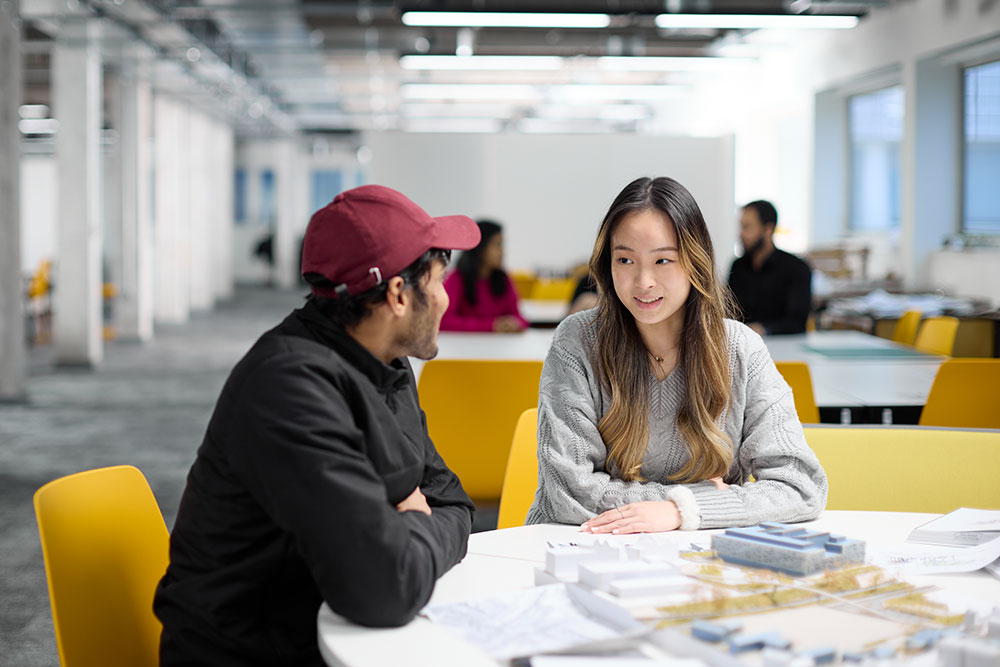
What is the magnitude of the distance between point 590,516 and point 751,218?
4030 mm

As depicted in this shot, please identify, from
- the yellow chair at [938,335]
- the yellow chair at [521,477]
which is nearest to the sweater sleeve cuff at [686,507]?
the yellow chair at [521,477]

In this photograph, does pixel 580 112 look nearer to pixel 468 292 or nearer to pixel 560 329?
pixel 468 292

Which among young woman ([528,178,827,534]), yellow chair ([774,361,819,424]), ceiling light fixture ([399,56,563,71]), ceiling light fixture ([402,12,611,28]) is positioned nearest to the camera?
young woman ([528,178,827,534])

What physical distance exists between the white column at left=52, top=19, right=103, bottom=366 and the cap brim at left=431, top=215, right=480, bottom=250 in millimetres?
9556

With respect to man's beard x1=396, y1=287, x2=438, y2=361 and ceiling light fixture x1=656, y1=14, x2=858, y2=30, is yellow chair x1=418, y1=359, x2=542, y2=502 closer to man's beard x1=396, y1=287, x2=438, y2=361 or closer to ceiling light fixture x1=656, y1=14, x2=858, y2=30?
man's beard x1=396, y1=287, x2=438, y2=361

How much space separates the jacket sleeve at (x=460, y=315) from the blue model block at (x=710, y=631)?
14.6 feet

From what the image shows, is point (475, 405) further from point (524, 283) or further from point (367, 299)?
point (524, 283)

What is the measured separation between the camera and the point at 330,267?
163cm

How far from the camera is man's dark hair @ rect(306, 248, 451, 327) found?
1.65 metres

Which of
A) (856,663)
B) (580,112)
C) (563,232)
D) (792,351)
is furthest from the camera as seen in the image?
(580,112)

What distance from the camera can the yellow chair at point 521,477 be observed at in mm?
2502

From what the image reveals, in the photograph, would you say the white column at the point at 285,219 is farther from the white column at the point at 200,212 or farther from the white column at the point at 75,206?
the white column at the point at 75,206

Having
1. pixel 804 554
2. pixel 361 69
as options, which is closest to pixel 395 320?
pixel 804 554

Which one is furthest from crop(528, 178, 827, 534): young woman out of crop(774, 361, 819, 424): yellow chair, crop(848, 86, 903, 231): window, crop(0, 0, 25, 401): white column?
crop(848, 86, 903, 231): window
